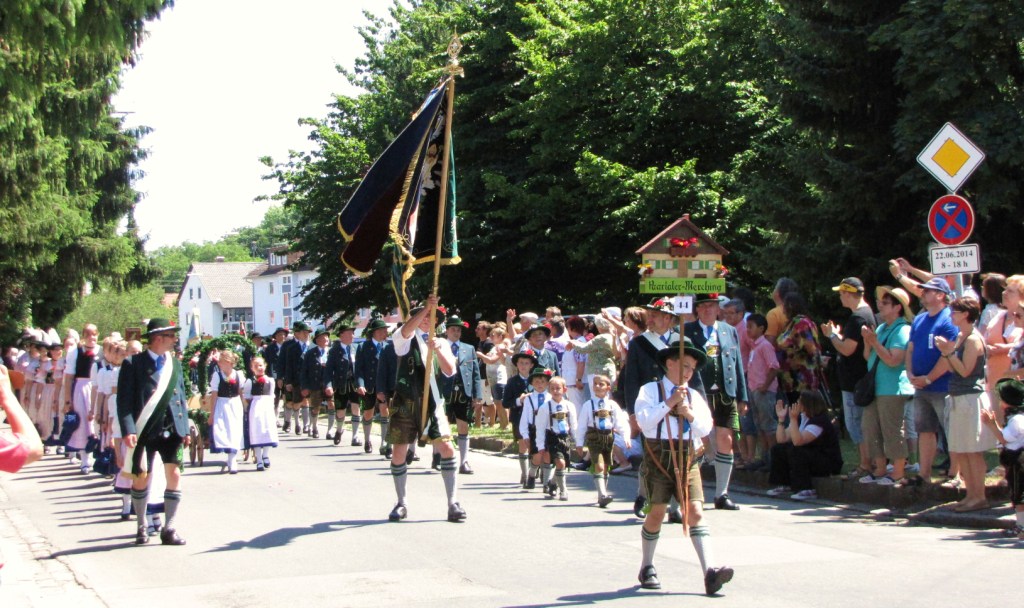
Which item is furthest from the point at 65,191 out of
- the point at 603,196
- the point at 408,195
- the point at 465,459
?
the point at 408,195

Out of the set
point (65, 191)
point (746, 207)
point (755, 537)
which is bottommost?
point (755, 537)

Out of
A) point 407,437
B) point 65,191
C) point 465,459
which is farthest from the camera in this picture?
point 65,191

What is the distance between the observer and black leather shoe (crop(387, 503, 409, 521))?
36.3ft

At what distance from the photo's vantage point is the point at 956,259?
11.0 metres

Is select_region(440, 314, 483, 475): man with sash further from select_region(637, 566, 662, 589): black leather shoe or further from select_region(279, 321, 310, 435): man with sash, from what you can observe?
select_region(279, 321, 310, 435): man with sash

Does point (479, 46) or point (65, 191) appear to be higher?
point (479, 46)

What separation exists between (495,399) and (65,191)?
16.5 m

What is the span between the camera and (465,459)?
15.2 m

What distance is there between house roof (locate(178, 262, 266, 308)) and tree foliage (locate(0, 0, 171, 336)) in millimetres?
89108

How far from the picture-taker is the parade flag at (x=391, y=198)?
11.4 m

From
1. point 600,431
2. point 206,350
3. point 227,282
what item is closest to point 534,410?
point 600,431

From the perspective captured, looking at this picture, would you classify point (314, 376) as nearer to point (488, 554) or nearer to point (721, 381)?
point (721, 381)

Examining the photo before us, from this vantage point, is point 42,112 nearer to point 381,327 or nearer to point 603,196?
point 381,327

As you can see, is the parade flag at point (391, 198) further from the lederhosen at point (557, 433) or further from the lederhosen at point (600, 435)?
the lederhosen at point (600, 435)
